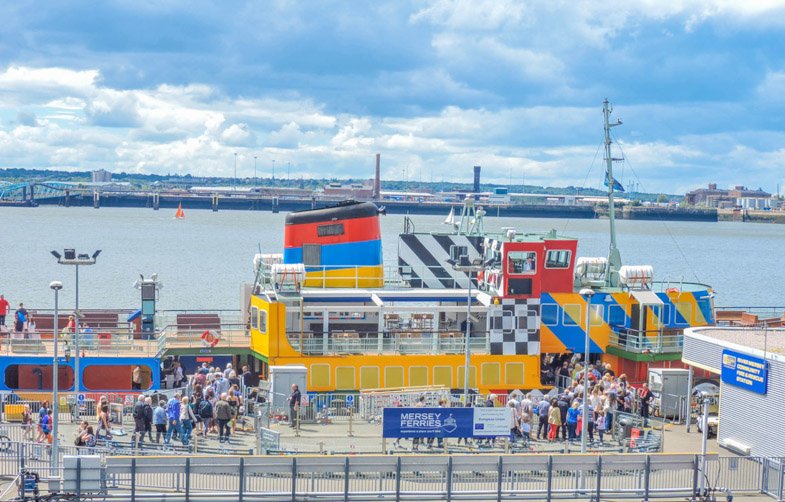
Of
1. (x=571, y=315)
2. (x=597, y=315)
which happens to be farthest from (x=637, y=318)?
(x=571, y=315)

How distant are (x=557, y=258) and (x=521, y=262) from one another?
83.0 inches

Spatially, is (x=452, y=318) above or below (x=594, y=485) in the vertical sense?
above

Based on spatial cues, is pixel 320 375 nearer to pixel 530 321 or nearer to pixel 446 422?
pixel 530 321

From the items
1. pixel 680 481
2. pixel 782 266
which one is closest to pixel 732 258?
pixel 782 266

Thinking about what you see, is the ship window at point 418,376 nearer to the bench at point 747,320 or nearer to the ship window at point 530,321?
the ship window at point 530,321

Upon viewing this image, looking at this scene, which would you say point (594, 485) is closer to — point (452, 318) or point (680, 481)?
point (680, 481)

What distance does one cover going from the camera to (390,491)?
23000mm

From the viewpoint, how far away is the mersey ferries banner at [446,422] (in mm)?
25094

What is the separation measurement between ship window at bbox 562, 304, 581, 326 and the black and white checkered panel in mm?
1708

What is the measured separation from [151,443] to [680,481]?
11719mm

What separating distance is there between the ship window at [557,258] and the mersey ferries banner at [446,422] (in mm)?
11166

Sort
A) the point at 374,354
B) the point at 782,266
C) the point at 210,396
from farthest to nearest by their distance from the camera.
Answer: the point at 782,266, the point at 374,354, the point at 210,396

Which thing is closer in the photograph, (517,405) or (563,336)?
(517,405)

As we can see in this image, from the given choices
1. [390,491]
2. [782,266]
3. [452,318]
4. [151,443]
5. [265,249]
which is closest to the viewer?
[390,491]
